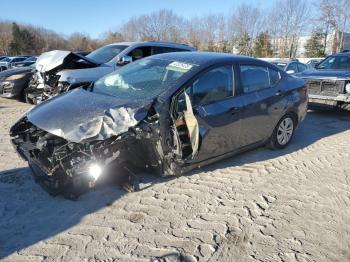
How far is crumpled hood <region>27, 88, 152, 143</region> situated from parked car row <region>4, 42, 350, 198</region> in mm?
11

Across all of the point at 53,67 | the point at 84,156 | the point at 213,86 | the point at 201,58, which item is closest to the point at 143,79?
the point at 201,58

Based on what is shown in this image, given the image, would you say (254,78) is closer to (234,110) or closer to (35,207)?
(234,110)

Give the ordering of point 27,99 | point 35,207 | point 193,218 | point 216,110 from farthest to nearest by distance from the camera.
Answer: point 27,99 < point 216,110 < point 35,207 < point 193,218

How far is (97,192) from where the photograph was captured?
4.02 m

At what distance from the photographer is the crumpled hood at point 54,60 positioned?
25.6 ft

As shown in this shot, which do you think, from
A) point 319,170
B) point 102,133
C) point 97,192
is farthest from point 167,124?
point 319,170

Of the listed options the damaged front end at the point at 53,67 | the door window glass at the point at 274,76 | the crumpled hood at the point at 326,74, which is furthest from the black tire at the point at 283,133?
the damaged front end at the point at 53,67

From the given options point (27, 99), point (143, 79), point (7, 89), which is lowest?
point (27, 99)

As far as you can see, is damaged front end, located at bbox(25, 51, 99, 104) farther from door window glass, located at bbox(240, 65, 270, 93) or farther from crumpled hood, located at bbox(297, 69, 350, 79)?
crumpled hood, located at bbox(297, 69, 350, 79)

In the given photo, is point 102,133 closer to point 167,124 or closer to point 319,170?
point 167,124

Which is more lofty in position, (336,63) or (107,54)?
(107,54)

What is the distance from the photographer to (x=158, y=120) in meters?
3.86

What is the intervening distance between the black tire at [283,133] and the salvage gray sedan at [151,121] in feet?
1.12

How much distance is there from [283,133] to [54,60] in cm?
551
